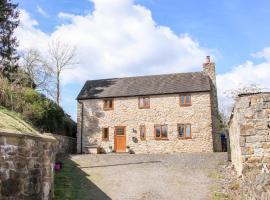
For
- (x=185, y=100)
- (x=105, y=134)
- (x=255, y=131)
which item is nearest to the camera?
(x=255, y=131)

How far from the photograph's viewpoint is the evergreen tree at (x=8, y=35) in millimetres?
30250

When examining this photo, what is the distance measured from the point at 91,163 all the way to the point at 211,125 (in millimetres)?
10721

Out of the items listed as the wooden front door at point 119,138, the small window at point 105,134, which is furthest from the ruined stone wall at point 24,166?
the small window at point 105,134

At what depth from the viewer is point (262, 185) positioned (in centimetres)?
842

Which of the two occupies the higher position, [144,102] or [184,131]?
[144,102]

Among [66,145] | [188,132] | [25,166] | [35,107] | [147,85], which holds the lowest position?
[25,166]

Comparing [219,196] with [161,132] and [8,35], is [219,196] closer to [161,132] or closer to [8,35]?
[161,132]

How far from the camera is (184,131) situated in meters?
27.4

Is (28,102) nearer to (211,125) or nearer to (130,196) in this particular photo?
(130,196)

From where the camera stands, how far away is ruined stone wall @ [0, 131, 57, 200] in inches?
357

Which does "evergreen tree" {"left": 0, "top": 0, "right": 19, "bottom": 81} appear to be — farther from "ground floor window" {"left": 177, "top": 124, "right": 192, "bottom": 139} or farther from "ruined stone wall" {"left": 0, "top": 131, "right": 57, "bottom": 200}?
"ruined stone wall" {"left": 0, "top": 131, "right": 57, "bottom": 200}

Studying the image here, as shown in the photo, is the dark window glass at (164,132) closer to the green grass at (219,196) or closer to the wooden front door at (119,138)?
the wooden front door at (119,138)

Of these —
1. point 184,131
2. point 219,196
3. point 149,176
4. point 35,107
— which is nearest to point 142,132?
point 184,131

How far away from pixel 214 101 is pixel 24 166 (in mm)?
21642
